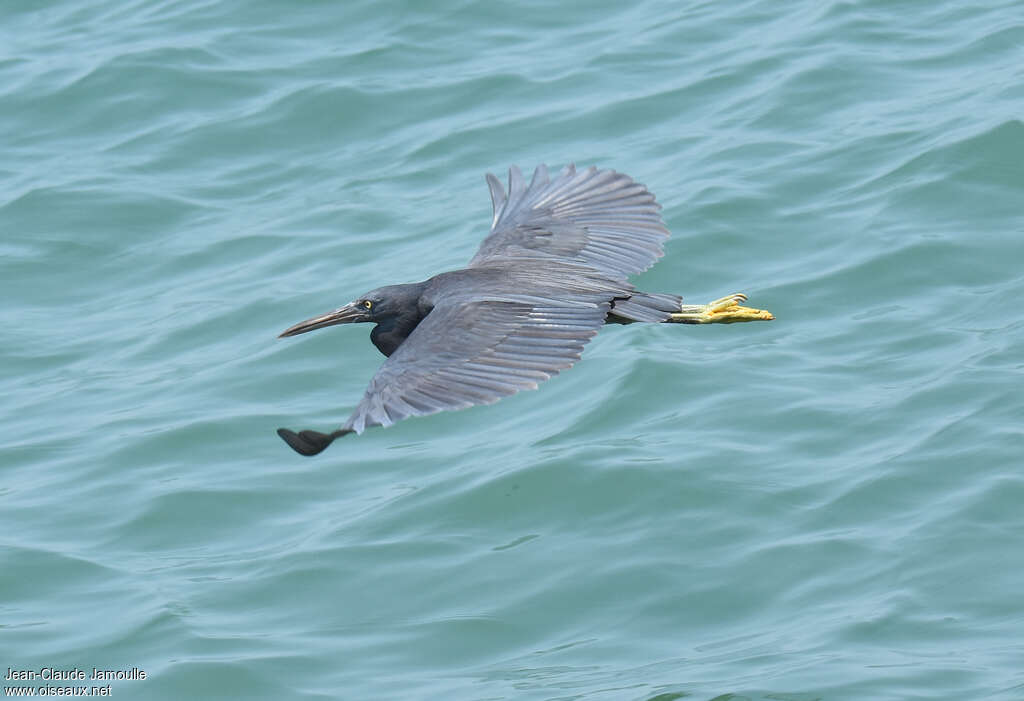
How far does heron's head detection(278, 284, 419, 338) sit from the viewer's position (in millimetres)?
8117

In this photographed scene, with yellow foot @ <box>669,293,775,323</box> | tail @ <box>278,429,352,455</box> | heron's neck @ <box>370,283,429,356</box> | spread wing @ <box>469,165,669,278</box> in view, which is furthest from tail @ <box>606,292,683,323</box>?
tail @ <box>278,429,352,455</box>

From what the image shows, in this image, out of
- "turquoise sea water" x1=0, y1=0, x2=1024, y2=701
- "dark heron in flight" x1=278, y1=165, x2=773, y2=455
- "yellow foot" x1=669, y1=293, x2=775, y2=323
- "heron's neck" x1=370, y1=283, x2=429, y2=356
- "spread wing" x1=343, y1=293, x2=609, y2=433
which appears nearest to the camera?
"spread wing" x1=343, y1=293, x2=609, y2=433

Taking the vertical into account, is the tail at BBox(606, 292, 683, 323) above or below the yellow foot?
below

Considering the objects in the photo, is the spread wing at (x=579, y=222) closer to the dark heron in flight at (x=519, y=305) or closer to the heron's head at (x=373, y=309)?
the dark heron in flight at (x=519, y=305)

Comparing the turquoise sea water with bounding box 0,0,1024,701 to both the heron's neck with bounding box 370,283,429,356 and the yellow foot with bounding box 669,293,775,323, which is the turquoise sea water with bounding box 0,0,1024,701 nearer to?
the yellow foot with bounding box 669,293,775,323

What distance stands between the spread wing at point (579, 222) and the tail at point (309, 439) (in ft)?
8.34

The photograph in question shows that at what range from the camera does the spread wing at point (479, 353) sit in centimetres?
664

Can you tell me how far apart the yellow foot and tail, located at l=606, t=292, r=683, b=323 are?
0.73m

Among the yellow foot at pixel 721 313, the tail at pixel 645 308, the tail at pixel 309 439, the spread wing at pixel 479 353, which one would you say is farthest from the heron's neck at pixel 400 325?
the tail at pixel 309 439

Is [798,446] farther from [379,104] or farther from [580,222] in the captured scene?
[379,104]

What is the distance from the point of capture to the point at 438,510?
32.4ft

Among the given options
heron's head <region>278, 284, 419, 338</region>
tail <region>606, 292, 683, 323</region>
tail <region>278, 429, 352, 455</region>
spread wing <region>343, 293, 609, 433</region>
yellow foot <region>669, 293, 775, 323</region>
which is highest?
yellow foot <region>669, 293, 775, 323</region>

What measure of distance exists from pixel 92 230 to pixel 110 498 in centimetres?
305

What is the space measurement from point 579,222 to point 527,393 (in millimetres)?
1998
